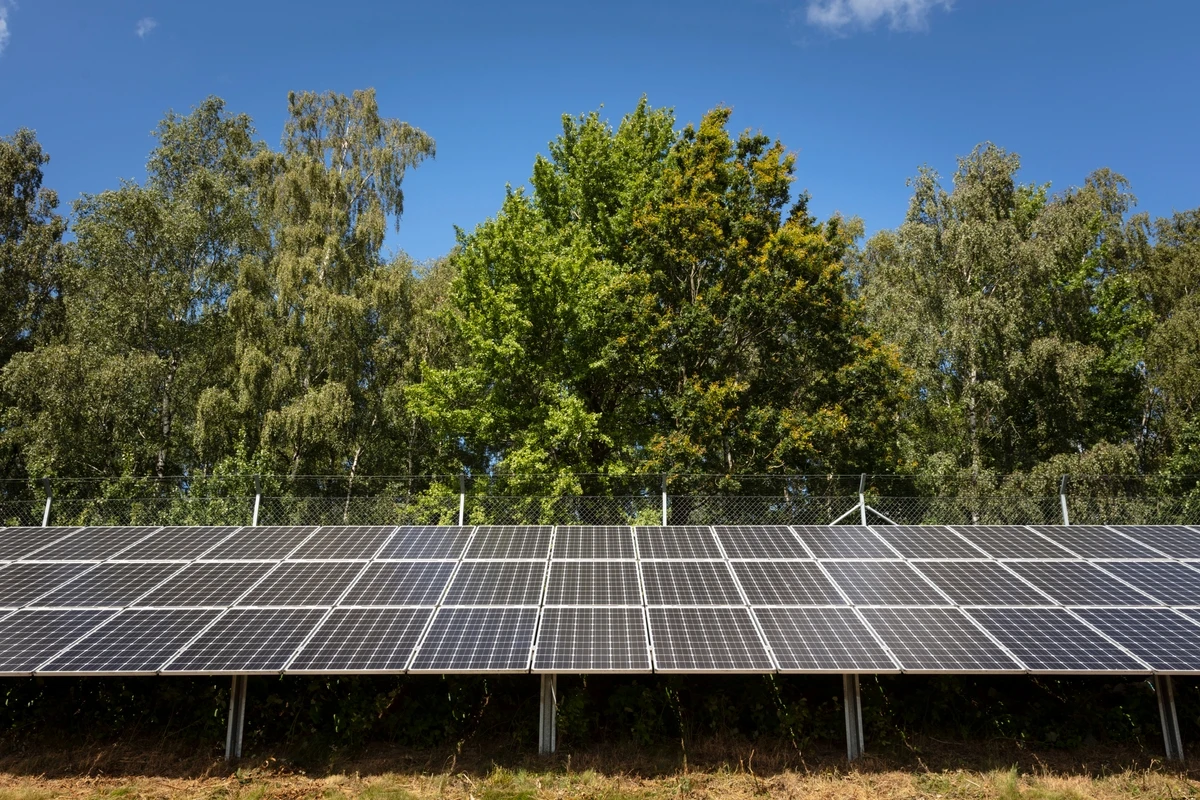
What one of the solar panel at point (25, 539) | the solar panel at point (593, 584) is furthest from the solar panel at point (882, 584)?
the solar panel at point (25, 539)

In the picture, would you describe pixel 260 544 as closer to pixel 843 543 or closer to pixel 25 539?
pixel 25 539

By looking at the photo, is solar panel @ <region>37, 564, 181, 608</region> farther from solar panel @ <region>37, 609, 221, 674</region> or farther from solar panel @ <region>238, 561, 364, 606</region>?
solar panel @ <region>238, 561, 364, 606</region>

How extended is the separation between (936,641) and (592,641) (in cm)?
412

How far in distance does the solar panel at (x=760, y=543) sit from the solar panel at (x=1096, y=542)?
4.34 m

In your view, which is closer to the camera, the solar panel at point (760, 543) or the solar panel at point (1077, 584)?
the solar panel at point (1077, 584)

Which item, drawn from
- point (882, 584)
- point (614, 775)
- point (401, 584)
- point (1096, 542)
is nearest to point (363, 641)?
point (401, 584)

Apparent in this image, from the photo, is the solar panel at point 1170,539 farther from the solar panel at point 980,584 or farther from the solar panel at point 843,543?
the solar panel at point 843,543

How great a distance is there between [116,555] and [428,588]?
17.5 ft

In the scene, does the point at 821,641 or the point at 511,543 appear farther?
the point at 511,543

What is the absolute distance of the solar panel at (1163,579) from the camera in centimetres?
920

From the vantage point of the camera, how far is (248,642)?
26.6ft

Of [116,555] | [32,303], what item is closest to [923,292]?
[116,555]

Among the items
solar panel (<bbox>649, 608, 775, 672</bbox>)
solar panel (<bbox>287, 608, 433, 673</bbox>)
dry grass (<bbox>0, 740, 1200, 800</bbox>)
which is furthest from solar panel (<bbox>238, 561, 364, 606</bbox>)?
solar panel (<bbox>649, 608, 775, 672</bbox>)

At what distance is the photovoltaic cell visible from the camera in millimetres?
7602
